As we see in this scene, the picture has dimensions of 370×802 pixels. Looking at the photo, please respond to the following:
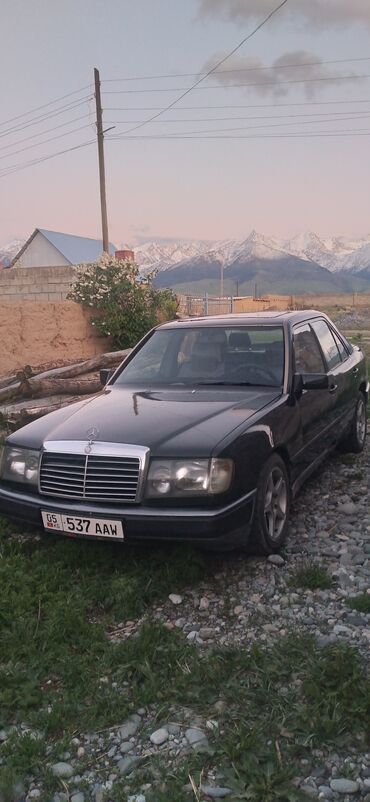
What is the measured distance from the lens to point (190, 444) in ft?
11.5

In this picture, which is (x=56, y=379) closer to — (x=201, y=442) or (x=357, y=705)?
(x=201, y=442)

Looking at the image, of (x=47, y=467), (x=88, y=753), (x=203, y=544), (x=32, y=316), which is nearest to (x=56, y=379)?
(x=32, y=316)

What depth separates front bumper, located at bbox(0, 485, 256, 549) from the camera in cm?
334

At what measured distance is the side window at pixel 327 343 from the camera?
5566mm

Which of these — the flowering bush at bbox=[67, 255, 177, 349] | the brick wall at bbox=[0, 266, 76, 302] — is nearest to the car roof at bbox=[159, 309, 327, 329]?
the flowering bush at bbox=[67, 255, 177, 349]

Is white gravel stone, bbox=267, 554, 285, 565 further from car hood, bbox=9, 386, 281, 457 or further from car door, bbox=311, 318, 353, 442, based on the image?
car door, bbox=311, 318, 353, 442

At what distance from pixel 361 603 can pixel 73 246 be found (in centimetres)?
3846

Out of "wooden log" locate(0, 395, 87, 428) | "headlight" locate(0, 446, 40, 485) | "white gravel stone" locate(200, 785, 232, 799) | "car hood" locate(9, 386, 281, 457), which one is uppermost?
"car hood" locate(9, 386, 281, 457)

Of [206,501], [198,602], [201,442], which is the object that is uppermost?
[201,442]

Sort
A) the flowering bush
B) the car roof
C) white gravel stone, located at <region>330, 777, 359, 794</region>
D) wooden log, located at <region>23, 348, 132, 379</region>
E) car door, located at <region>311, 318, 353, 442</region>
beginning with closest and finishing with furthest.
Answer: white gravel stone, located at <region>330, 777, 359, 794</region>
the car roof
car door, located at <region>311, 318, 353, 442</region>
wooden log, located at <region>23, 348, 132, 379</region>
the flowering bush

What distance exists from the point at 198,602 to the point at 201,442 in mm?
859

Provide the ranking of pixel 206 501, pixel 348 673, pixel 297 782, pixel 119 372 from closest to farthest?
pixel 297 782, pixel 348 673, pixel 206 501, pixel 119 372

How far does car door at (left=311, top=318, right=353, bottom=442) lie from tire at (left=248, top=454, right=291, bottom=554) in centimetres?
141

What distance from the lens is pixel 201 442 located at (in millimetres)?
3500
